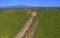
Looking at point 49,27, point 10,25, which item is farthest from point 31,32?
point 10,25

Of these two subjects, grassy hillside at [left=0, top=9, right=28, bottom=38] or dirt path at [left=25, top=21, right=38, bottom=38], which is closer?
dirt path at [left=25, top=21, right=38, bottom=38]

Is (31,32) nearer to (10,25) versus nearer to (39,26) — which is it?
(39,26)

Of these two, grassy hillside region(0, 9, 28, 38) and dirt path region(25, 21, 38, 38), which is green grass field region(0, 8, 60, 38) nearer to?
grassy hillside region(0, 9, 28, 38)

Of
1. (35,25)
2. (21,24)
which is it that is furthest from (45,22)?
(21,24)

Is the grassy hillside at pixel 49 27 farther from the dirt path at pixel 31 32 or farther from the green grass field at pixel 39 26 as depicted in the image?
the dirt path at pixel 31 32

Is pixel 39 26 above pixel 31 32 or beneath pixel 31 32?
above

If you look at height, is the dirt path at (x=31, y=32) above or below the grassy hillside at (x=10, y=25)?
below

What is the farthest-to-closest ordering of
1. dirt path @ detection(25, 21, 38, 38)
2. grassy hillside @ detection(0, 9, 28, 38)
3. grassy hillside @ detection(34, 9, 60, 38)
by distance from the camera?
1. grassy hillside @ detection(0, 9, 28, 38)
2. grassy hillside @ detection(34, 9, 60, 38)
3. dirt path @ detection(25, 21, 38, 38)

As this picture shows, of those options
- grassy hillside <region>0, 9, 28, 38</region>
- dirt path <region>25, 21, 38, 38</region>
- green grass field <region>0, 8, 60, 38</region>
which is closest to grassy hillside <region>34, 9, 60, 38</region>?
green grass field <region>0, 8, 60, 38</region>

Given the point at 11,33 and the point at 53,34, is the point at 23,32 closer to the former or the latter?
the point at 11,33

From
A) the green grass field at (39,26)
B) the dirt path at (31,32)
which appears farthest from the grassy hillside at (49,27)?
the dirt path at (31,32)

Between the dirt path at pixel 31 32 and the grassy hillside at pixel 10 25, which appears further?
the grassy hillside at pixel 10 25
